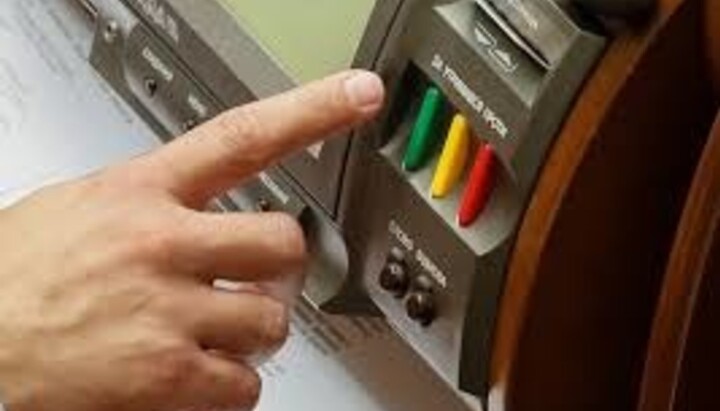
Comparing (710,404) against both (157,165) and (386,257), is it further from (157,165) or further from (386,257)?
(157,165)

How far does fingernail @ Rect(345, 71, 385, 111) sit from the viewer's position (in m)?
0.68

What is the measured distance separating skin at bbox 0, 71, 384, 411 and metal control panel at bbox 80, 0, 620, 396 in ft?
0.11

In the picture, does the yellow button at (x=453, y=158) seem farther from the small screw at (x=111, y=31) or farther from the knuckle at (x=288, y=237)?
the small screw at (x=111, y=31)

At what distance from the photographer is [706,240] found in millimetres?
629

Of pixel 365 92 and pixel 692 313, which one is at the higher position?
pixel 365 92

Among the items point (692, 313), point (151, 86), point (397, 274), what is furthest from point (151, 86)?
point (692, 313)

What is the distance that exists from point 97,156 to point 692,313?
1.47 feet

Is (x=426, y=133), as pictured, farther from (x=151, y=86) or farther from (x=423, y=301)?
(x=151, y=86)

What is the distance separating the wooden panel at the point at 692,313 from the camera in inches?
24.5

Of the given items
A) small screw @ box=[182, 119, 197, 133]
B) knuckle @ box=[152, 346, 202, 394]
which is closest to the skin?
knuckle @ box=[152, 346, 202, 394]

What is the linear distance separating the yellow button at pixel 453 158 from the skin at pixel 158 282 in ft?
0.18

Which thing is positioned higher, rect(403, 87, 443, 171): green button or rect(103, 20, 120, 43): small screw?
rect(103, 20, 120, 43): small screw

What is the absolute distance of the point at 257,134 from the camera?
0.71 m

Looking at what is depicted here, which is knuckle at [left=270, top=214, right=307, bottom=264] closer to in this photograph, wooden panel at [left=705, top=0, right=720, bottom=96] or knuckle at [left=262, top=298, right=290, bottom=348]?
knuckle at [left=262, top=298, right=290, bottom=348]
